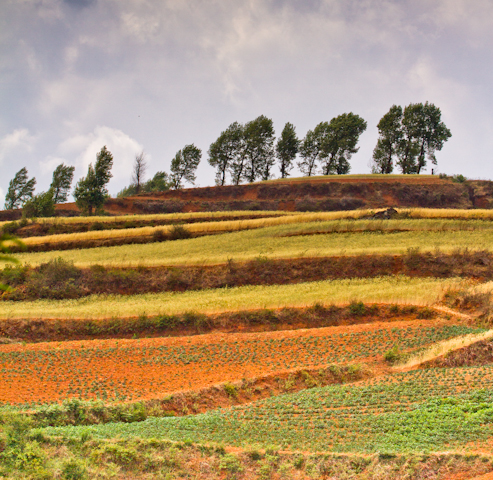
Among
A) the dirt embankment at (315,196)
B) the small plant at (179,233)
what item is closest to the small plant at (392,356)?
the small plant at (179,233)

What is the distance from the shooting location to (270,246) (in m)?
34.0

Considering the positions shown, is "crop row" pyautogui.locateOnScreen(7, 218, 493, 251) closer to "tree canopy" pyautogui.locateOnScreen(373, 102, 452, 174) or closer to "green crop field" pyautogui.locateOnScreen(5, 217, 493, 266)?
"green crop field" pyautogui.locateOnScreen(5, 217, 493, 266)

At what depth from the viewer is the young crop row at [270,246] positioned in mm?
30609

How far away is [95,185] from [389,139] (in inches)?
1886

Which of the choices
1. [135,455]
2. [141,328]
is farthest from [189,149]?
[135,455]

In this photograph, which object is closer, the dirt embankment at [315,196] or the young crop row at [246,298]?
the young crop row at [246,298]

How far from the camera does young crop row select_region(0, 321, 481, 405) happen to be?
15.8 metres

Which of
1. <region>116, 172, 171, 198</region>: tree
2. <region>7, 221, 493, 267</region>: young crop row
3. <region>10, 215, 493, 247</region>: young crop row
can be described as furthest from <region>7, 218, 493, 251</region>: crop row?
<region>116, 172, 171, 198</region>: tree

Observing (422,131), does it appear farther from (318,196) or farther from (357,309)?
(357,309)

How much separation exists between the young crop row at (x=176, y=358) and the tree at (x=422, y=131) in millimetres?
57988

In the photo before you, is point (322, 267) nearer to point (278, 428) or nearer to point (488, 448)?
point (278, 428)

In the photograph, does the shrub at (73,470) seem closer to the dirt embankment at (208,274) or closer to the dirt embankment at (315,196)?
the dirt embankment at (208,274)

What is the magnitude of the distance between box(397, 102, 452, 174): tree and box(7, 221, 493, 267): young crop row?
131 feet

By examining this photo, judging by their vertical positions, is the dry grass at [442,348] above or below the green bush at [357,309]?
below
